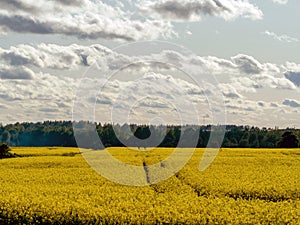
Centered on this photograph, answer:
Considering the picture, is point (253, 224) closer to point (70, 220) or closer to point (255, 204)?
point (255, 204)

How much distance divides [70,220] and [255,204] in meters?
7.25

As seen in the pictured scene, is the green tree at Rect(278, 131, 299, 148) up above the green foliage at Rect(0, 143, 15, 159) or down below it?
above

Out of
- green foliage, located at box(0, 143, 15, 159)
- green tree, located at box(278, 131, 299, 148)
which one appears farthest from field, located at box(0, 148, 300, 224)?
green tree, located at box(278, 131, 299, 148)

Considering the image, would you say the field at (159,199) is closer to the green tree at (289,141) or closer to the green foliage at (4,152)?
the green foliage at (4,152)

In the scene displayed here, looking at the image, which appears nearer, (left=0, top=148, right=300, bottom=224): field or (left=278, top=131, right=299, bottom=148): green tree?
(left=0, top=148, right=300, bottom=224): field

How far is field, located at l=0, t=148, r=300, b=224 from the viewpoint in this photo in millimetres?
17359

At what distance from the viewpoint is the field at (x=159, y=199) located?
17.4m

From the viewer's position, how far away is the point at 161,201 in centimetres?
2028

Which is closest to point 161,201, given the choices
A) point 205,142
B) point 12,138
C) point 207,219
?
point 207,219

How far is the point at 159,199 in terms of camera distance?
20.6 meters

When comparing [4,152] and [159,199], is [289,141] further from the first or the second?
[159,199]

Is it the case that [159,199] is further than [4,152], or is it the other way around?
[4,152]

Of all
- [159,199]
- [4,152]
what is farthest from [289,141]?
[159,199]

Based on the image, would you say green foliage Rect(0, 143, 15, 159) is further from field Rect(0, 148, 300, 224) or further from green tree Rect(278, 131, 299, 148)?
green tree Rect(278, 131, 299, 148)
